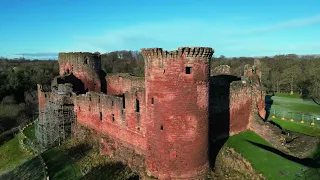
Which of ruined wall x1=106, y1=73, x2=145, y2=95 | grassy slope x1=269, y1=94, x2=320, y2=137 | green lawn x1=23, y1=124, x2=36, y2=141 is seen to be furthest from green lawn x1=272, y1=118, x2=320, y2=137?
green lawn x1=23, y1=124, x2=36, y2=141

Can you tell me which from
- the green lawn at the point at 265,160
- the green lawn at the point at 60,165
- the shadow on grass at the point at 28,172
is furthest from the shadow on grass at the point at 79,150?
the green lawn at the point at 265,160

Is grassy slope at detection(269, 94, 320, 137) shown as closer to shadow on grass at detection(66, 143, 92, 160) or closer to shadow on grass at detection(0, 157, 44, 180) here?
shadow on grass at detection(66, 143, 92, 160)

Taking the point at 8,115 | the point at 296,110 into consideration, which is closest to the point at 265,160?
the point at 296,110

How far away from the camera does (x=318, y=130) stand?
2395 centimetres

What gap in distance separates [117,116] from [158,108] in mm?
6216

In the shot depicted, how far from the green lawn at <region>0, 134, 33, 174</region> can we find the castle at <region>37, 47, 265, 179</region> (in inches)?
92.9

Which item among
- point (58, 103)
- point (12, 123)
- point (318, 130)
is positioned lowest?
point (12, 123)

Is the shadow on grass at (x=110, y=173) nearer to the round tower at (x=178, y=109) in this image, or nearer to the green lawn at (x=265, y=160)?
the round tower at (x=178, y=109)

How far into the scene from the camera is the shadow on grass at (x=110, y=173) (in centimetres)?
1721

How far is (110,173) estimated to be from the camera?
17.9 m

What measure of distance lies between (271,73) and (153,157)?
48942mm

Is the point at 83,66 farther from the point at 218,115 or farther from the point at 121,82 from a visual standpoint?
the point at 218,115

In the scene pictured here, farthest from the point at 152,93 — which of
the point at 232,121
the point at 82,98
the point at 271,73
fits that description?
the point at 271,73

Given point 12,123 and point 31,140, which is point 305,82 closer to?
point 31,140
